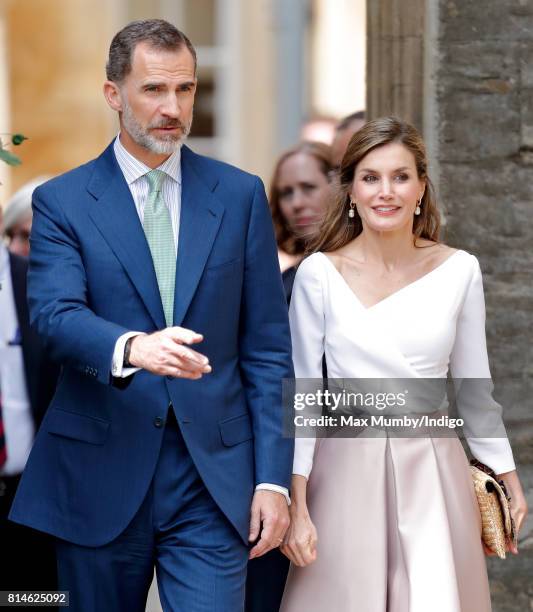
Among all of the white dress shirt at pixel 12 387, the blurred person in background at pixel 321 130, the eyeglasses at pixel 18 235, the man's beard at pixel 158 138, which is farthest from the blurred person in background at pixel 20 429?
the blurred person in background at pixel 321 130

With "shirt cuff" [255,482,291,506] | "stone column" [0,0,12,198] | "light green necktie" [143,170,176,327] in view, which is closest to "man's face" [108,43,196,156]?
"light green necktie" [143,170,176,327]

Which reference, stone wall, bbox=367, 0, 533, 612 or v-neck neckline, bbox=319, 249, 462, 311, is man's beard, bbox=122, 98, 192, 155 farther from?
stone wall, bbox=367, 0, 533, 612

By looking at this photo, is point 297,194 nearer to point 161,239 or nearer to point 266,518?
point 161,239

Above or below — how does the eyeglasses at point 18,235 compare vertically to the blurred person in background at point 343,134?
below

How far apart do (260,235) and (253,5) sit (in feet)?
45.2

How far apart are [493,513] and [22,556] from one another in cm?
178

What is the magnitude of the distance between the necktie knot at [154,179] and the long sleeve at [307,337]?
0.53 m

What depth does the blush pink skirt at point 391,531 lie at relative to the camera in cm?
509

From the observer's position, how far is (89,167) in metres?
5.02

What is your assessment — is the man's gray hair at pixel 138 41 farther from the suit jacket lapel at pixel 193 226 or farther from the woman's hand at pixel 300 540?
the woman's hand at pixel 300 540

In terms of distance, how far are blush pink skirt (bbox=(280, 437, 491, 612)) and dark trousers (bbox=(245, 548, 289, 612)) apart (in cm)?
24

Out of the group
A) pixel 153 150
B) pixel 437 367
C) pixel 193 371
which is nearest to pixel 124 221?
pixel 153 150

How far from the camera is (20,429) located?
20.4 feet

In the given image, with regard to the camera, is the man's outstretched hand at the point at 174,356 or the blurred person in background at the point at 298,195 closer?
the man's outstretched hand at the point at 174,356
